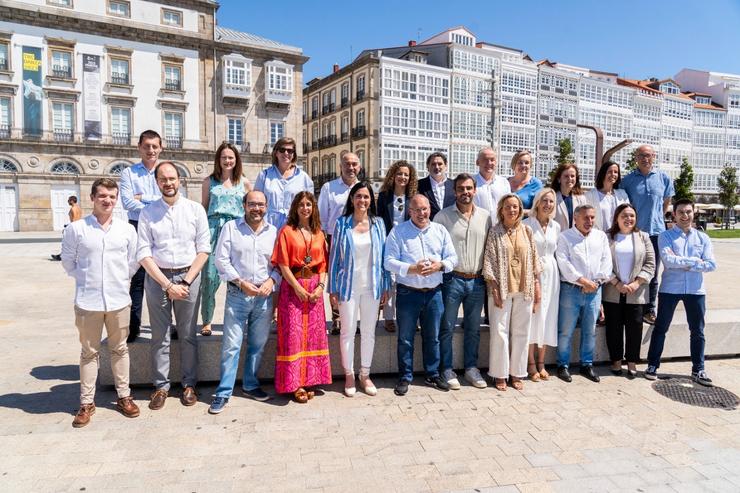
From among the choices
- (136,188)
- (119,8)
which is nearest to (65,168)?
(119,8)

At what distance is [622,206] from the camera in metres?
5.64

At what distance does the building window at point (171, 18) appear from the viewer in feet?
116

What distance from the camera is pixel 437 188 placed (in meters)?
5.76

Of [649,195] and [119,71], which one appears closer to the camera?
[649,195]

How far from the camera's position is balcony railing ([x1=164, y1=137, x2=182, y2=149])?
3565cm

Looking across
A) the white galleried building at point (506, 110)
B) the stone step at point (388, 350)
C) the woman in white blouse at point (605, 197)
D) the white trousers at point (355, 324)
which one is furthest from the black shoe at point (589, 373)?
the white galleried building at point (506, 110)

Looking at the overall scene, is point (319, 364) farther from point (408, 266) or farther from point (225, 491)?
point (225, 491)

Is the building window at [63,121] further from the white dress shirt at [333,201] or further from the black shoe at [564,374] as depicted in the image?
the black shoe at [564,374]

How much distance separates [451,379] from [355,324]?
3.93ft

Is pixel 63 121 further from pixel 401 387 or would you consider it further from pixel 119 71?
pixel 401 387

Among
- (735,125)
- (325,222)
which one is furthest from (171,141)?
(735,125)

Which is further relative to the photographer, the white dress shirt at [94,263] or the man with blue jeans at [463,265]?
the man with blue jeans at [463,265]

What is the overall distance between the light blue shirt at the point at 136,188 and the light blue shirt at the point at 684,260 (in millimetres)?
5472

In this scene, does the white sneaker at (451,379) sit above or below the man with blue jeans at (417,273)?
below
